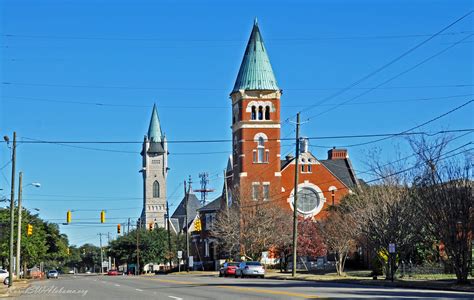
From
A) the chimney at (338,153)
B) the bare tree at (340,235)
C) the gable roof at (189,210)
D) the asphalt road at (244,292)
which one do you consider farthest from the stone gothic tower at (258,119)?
the gable roof at (189,210)

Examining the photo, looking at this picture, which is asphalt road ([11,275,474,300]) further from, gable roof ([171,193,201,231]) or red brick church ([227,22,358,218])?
gable roof ([171,193,201,231])

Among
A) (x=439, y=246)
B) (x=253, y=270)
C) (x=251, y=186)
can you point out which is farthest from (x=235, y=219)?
(x=439, y=246)

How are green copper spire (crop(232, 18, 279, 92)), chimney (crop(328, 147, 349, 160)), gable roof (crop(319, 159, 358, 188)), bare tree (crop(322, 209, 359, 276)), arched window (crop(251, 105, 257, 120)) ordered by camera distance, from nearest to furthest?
bare tree (crop(322, 209, 359, 276)), green copper spire (crop(232, 18, 279, 92)), arched window (crop(251, 105, 257, 120)), gable roof (crop(319, 159, 358, 188)), chimney (crop(328, 147, 349, 160))

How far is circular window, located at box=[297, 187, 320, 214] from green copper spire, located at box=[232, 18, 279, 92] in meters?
13.8

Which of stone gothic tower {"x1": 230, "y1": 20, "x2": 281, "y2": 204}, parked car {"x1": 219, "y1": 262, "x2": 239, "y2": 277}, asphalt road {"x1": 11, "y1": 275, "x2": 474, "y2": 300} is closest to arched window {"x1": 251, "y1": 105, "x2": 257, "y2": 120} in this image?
stone gothic tower {"x1": 230, "y1": 20, "x2": 281, "y2": 204}

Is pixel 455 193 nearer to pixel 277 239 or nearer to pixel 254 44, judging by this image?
pixel 277 239

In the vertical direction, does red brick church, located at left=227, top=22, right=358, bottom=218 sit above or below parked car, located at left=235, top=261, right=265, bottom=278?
above

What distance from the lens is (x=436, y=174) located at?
39938 millimetres

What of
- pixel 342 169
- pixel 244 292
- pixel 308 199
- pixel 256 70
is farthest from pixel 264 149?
pixel 244 292

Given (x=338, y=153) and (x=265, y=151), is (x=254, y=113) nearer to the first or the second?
(x=265, y=151)

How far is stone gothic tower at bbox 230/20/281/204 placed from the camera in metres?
97.6

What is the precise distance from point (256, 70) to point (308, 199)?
17481mm

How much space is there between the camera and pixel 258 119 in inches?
3888

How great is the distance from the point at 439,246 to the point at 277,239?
34.9 metres
